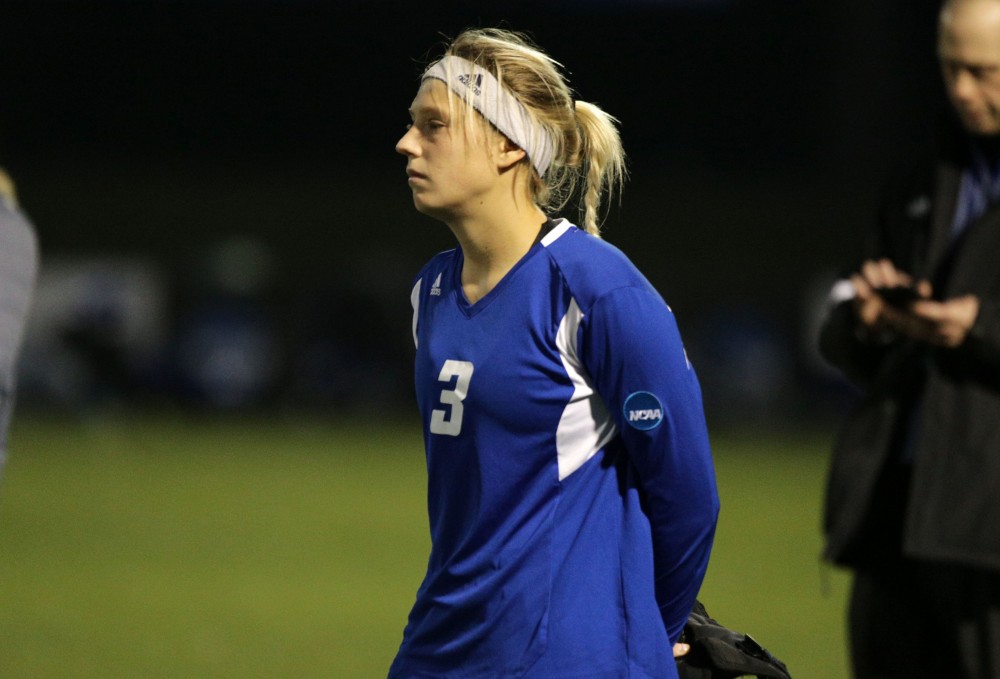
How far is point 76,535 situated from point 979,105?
8.92m

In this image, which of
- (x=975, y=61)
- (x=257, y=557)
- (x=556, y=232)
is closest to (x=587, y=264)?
(x=556, y=232)

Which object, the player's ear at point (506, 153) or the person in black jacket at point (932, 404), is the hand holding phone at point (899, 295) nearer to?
the person in black jacket at point (932, 404)

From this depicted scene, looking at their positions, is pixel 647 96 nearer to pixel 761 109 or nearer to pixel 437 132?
pixel 761 109

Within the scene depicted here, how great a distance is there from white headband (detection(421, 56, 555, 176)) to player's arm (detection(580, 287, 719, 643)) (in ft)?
1.43

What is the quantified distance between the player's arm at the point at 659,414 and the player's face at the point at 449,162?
40cm

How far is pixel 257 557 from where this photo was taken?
10398mm

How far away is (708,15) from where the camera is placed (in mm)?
24531

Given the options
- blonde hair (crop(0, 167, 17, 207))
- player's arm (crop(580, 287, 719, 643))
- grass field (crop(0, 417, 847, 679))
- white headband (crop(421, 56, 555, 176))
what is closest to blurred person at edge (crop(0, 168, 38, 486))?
blonde hair (crop(0, 167, 17, 207))

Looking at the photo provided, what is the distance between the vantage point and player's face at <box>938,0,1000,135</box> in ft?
12.2

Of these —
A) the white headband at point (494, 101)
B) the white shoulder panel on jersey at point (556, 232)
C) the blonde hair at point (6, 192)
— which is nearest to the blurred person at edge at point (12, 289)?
the blonde hair at point (6, 192)

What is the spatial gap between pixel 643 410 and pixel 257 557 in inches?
312

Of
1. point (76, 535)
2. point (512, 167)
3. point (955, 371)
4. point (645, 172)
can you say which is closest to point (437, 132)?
point (512, 167)

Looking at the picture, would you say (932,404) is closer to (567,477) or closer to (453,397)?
(567,477)

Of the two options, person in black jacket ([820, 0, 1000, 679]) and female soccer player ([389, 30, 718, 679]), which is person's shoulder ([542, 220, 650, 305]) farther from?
person in black jacket ([820, 0, 1000, 679])
